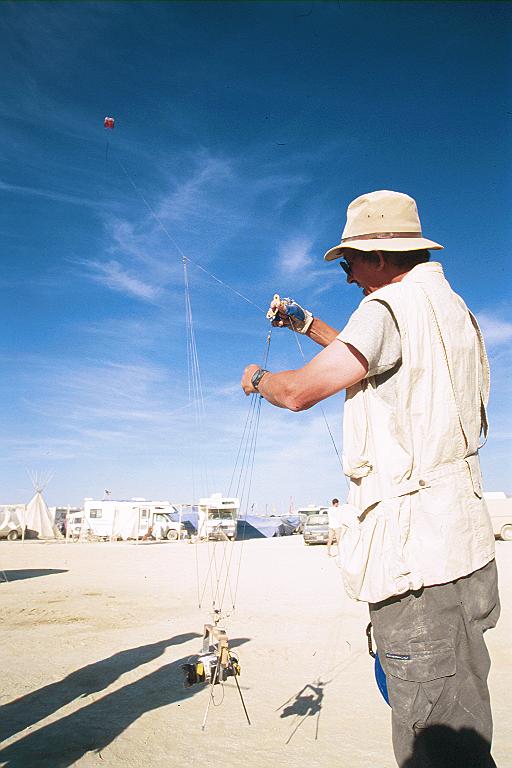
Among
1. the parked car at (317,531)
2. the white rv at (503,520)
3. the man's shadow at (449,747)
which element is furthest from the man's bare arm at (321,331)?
the white rv at (503,520)

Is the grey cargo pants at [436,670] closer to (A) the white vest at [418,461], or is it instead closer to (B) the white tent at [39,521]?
(A) the white vest at [418,461]

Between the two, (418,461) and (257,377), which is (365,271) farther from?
(418,461)

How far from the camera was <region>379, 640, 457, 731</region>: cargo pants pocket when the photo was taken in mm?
1623

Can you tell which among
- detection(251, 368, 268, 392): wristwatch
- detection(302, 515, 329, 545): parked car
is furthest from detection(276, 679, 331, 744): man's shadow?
detection(302, 515, 329, 545): parked car

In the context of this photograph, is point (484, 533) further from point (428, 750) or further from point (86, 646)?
point (86, 646)

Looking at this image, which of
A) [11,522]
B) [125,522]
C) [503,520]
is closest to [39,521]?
[11,522]

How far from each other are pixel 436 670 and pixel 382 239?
1.41m

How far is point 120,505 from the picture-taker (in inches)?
1678

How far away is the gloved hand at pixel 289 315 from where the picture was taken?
8.93ft

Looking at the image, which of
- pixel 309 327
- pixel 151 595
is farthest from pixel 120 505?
pixel 309 327

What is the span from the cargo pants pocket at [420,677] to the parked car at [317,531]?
27.9m

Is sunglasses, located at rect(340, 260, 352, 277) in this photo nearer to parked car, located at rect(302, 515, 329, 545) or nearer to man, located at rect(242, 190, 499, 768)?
man, located at rect(242, 190, 499, 768)

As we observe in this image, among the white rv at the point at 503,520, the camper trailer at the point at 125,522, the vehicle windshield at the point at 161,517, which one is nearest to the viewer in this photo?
the white rv at the point at 503,520

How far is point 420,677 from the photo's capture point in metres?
1.63
